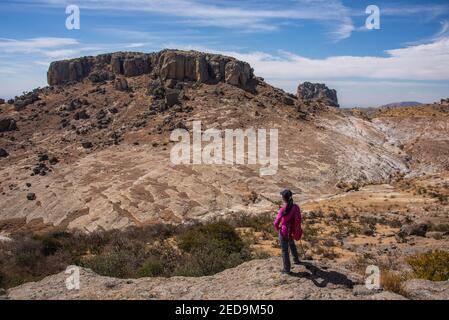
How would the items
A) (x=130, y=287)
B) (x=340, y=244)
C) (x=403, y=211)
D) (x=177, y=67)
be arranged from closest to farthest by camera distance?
(x=130, y=287)
(x=340, y=244)
(x=403, y=211)
(x=177, y=67)

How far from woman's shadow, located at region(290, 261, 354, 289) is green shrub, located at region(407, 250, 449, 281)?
3.26m

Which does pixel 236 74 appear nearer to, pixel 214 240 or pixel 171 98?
pixel 171 98

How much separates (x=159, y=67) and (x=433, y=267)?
6162 centimetres

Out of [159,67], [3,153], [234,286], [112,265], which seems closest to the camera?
[234,286]

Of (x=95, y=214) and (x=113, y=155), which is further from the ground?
(x=113, y=155)

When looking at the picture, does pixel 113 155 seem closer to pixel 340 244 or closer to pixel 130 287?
pixel 340 244

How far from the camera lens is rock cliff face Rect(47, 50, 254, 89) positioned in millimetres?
62844

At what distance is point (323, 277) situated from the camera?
9219 millimetres

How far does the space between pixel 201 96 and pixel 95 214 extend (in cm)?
3032

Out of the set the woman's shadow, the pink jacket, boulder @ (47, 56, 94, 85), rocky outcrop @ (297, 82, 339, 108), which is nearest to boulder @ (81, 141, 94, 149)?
boulder @ (47, 56, 94, 85)

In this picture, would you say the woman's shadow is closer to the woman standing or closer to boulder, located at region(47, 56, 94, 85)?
the woman standing

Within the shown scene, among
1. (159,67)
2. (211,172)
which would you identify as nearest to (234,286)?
(211,172)
